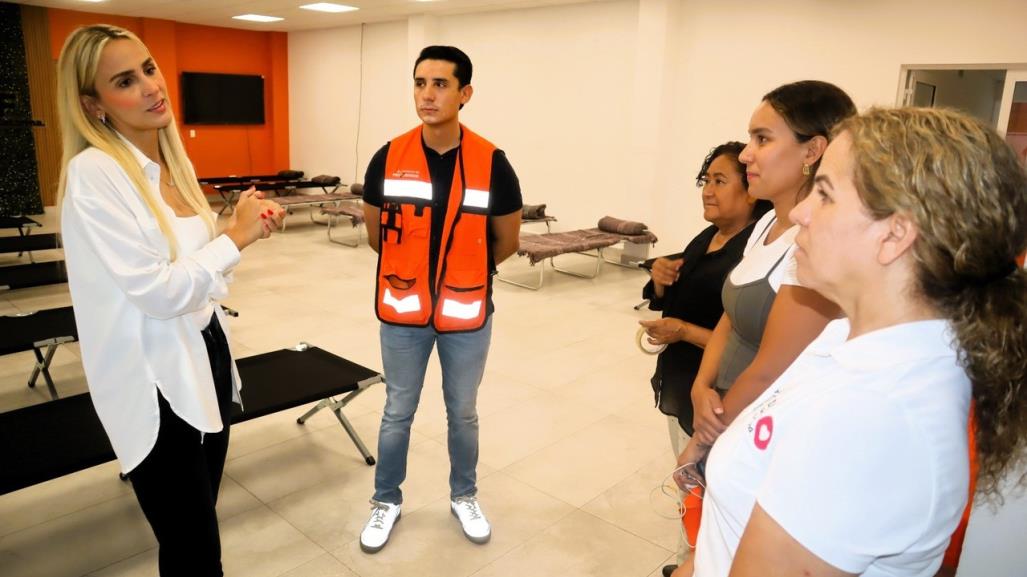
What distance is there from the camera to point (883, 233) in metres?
0.78

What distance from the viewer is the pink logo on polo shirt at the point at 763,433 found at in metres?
0.83

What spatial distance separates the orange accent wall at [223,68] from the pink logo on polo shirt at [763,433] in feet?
39.2

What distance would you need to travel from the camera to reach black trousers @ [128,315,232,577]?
1513 mm

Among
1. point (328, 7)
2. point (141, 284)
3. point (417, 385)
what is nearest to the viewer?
point (141, 284)

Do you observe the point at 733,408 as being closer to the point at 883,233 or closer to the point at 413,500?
the point at 883,233

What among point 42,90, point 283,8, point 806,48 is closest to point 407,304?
point 806,48

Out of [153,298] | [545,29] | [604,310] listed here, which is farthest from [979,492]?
[545,29]

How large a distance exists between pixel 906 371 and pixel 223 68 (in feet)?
42.6

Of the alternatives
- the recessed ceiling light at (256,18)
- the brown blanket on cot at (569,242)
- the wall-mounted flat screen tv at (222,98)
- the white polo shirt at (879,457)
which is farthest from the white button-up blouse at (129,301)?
the wall-mounted flat screen tv at (222,98)

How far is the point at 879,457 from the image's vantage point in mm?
701

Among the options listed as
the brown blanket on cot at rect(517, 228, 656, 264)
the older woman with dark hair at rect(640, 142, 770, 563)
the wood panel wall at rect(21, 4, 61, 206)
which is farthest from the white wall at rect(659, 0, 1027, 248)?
the wood panel wall at rect(21, 4, 61, 206)

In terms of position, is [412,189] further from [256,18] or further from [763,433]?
[256,18]

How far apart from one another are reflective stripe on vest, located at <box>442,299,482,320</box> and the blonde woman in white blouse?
0.72 metres

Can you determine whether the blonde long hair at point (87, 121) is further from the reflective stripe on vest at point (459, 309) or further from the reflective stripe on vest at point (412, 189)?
the reflective stripe on vest at point (459, 309)
